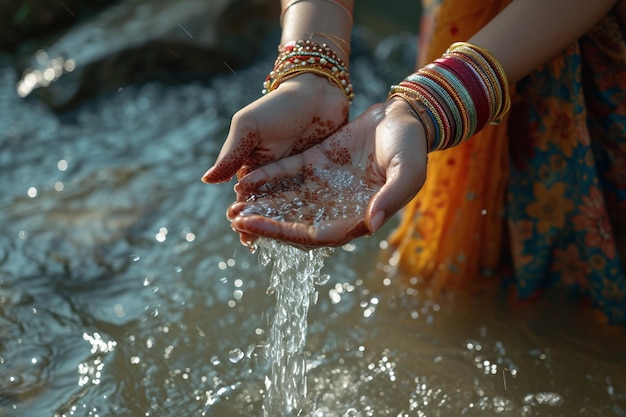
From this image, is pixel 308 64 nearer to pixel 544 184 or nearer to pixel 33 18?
pixel 544 184

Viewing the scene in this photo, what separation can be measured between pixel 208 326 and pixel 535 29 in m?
1.11

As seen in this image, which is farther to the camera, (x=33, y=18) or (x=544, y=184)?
(x=33, y=18)

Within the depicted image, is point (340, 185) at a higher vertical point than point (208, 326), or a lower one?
higher

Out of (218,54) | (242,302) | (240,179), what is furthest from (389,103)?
(218,54)

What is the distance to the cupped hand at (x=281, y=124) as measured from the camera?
4.80ft

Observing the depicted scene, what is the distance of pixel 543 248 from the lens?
1.93 m

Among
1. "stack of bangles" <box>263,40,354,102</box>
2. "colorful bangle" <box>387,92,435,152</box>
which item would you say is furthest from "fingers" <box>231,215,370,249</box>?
"stack of bangles" <box>263,40,354,102</box>

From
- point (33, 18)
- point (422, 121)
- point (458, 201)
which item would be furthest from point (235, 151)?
point (33, 18)

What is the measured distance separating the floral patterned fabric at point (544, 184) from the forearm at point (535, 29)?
127 mm

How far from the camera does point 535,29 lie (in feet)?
4.95

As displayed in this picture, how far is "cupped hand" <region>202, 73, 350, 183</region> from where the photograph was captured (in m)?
1.46

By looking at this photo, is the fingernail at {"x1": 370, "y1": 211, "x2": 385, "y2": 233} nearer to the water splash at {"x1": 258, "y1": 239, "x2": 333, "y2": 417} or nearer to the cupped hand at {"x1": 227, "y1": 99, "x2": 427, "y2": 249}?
the cupped hand at {"x1": 227, "y1": 99, "x2": 427, "y2": 249}

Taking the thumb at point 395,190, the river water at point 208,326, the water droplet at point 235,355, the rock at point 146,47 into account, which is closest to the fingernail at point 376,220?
the thumb at point 395,190

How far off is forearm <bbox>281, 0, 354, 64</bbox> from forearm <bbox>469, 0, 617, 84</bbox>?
1.10 ft
